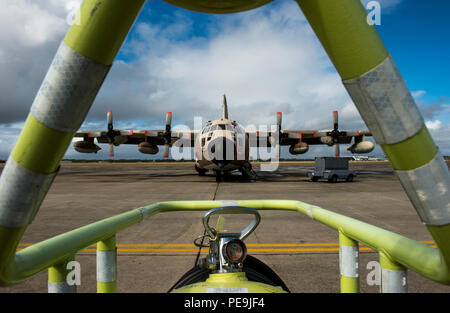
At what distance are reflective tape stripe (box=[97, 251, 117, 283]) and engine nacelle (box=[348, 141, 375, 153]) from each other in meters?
27.2

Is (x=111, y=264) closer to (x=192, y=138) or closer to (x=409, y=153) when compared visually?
(x=409, y=153)

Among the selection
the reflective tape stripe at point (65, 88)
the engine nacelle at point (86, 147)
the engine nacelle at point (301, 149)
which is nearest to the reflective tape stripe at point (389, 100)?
the reflective tape stripe at point (65, 88)

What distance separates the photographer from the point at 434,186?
2.74 feet

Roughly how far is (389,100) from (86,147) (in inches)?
1146

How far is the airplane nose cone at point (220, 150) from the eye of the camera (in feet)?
56.6

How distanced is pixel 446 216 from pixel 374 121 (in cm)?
38

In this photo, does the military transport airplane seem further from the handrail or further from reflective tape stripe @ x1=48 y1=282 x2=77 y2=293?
reflective tape stripe @ x1=48 y1=282 x2=77 y2=293

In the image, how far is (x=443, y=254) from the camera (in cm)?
94

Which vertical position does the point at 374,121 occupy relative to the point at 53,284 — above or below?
above

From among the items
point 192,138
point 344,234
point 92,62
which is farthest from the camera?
point 192,138

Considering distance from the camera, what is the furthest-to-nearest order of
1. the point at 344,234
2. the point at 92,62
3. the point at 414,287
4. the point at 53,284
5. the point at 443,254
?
the point at 414,287 < the point at 344,234 < the point at 53,284 < the point at 443,254 < the point at 92,62

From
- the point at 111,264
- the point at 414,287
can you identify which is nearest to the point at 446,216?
the point at 111,264

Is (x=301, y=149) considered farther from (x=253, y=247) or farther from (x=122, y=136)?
(x=253, y=247)
